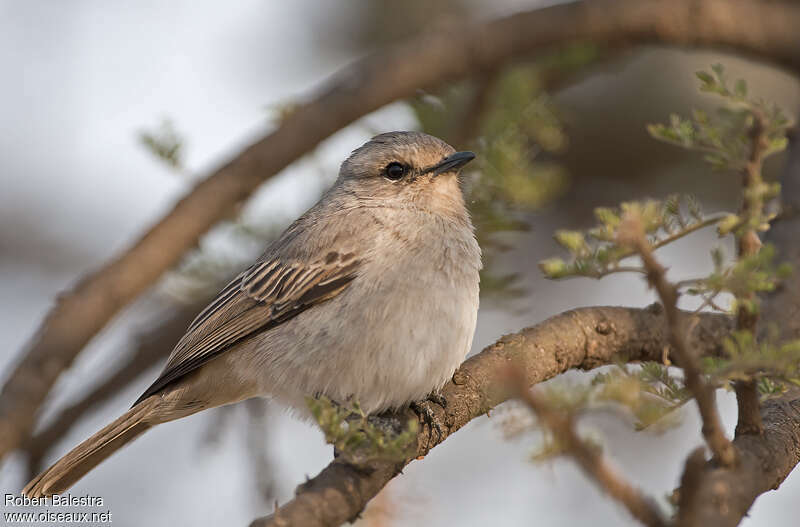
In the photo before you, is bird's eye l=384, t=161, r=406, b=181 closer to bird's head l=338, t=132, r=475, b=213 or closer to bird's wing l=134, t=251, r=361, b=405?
bird's head l=338, t=132, r=475, b=213

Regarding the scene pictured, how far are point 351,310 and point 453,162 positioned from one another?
1.34m

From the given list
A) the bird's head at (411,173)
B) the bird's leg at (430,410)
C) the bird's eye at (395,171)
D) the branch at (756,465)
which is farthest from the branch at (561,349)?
the bird's eye at (395,171)

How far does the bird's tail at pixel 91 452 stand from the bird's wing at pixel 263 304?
14 centimetres

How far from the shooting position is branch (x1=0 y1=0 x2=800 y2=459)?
18.2 ft

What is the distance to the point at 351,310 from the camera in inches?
193

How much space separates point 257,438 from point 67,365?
5.38ft

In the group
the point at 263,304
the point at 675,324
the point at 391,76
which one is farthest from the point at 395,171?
the point at 675,324

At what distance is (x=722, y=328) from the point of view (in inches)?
204

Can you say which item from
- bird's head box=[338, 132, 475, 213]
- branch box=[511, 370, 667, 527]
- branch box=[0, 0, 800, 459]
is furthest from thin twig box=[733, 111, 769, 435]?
branch box=[0, 0, 800, 459]

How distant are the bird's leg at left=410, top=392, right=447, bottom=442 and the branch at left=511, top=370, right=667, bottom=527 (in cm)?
221

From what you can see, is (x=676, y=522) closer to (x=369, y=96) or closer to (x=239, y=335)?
(x=239, y=335)

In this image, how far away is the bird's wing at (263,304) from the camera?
5.17 meters

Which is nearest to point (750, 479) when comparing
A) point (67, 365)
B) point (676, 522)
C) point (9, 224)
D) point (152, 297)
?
point (676, 522)

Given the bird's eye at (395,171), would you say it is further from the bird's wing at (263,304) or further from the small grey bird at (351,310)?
the bird's wing at (263,304)
